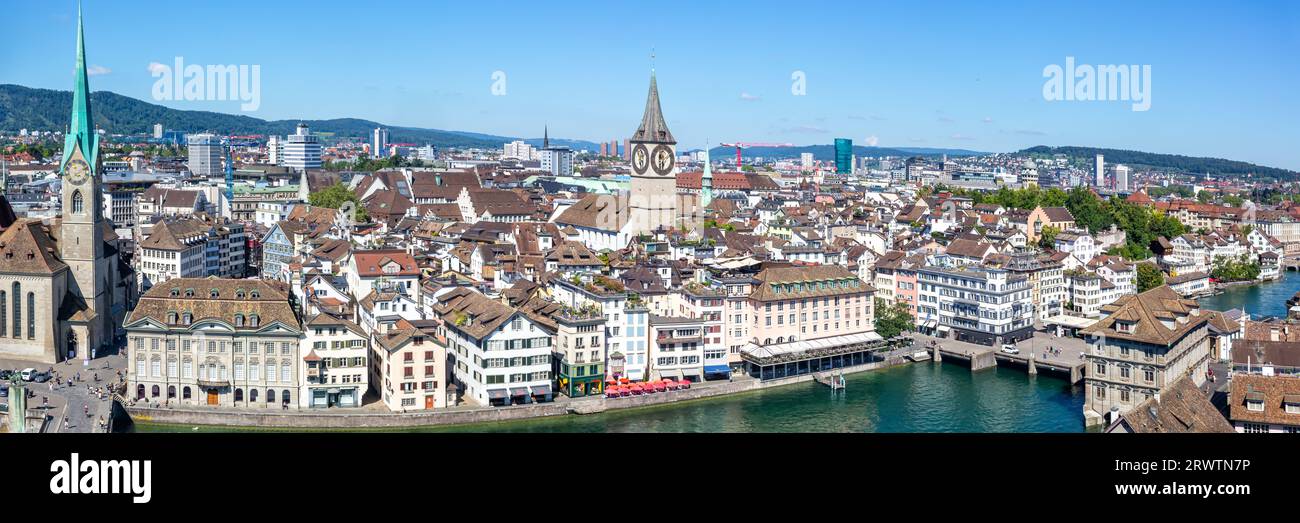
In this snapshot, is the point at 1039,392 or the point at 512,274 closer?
the point at 1039,392

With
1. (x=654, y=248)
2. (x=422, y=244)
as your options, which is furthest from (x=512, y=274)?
(x=422, y=244)

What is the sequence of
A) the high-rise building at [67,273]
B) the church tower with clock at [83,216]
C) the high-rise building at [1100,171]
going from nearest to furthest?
the high-rise building at [67,273], the church tower with clock at [83,216], the high-rise building at [1100,171]

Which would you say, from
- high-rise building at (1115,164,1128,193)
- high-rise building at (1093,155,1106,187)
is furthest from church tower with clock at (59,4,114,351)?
high-rise building at (1093,155,1106,187)

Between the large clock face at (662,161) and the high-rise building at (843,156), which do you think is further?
the high-rise building at (843,156)

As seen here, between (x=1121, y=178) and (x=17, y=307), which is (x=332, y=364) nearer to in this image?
(x=17, y=307)

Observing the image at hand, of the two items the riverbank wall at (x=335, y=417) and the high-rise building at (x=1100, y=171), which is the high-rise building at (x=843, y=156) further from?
the riverbank wall at (x=335, y=417)

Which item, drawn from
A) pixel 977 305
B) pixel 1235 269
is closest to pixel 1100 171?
pixel 1235 269

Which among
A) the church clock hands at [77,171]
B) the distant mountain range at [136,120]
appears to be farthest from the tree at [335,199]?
the church clock hands at [77,171]
